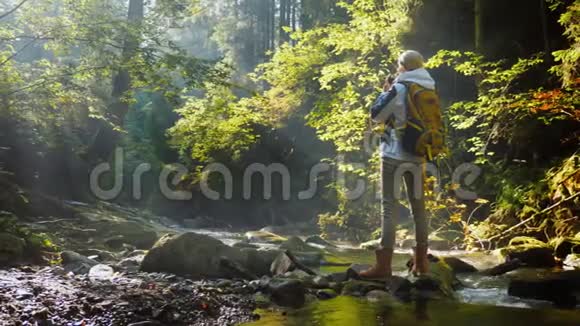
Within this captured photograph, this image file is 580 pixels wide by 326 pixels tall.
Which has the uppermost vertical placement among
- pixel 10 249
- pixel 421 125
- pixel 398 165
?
pixel 421 125

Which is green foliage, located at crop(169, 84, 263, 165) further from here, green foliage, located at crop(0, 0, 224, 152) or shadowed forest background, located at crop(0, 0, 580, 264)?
green foliage, located at crop(0, 0, 224, 152)

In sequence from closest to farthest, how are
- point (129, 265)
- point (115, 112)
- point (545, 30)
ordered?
1. point (129, 265)
2. point (545, 30)
3. point (115, 112)

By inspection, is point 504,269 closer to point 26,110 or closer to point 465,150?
point 465,150

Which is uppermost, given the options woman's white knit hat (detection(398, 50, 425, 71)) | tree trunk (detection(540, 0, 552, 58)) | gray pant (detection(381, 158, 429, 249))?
tree trunk (detection(540, 0, 552, 58))

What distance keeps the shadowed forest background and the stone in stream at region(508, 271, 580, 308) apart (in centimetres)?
308

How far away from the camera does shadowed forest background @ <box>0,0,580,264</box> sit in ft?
27.0

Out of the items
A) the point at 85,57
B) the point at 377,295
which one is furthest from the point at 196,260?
the point at 85,57

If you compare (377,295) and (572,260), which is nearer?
(377,295)

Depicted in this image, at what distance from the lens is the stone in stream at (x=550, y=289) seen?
173 inches

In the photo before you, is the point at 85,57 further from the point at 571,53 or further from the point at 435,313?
the point at 571,53

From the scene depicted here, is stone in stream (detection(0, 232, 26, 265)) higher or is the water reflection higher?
stone in stream (detection(0, 232, 26, 265))

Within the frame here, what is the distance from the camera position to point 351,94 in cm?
1107

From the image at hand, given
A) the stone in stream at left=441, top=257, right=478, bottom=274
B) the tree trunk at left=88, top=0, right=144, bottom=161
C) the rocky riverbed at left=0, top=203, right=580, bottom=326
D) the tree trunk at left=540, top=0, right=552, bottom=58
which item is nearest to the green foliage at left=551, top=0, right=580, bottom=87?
the tree trunk at left=540, top=0, right=552, bottom=58

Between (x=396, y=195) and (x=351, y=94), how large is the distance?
622 centimetres
